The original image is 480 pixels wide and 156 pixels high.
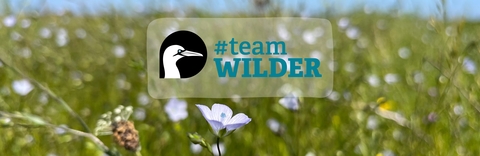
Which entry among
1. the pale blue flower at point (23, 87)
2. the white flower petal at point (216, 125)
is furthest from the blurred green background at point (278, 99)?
the white flower petal at point (216, 125)

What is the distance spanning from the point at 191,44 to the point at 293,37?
459mm

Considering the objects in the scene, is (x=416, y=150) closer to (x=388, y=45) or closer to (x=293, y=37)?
(x=293, y=37)

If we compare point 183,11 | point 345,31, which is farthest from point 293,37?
point 345,31

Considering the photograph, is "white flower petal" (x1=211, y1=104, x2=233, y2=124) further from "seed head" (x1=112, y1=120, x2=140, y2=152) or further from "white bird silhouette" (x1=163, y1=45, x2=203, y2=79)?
"white bird silhouette" (x1=163, y1=45, x2=203, y2=79)

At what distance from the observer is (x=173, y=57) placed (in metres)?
0.74

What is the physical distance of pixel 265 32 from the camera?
0.96 metres

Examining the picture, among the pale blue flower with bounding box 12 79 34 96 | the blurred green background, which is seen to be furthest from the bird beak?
the pale blue flower with bounding box 12 79 34 96

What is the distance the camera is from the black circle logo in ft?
2.43

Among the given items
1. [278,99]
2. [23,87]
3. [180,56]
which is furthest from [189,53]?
[23,87]

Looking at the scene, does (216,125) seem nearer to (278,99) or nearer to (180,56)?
(180,56)

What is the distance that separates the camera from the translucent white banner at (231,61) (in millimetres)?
756

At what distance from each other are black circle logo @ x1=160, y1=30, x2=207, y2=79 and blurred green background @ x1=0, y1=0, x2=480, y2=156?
0.09 meters

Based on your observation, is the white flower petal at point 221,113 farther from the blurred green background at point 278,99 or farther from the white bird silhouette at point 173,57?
the white bird silhouette at point 173,57

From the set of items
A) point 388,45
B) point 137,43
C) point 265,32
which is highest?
point 265,32
